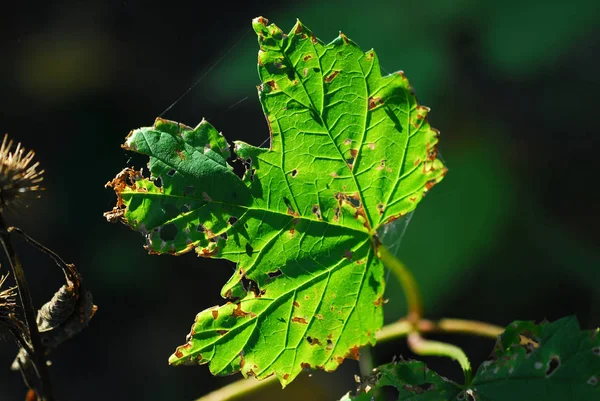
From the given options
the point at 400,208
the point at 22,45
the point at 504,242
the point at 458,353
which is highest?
the point at 22,45

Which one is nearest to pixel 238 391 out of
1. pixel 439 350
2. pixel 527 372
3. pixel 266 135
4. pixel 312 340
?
pixel 312 340

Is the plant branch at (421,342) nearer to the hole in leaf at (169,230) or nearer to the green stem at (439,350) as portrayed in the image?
the green stem at (439,350)

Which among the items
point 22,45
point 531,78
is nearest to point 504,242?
point 531,78

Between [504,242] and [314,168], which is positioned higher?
[314,168]

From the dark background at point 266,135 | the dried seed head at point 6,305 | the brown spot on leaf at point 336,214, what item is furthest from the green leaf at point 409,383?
the dark background at point 266,135

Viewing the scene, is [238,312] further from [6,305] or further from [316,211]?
[6,305]

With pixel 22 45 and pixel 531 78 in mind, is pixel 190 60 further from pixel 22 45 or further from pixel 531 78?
pixel 531 78

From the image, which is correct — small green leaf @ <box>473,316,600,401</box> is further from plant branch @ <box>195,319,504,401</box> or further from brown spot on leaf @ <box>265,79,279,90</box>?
brown spot on leaf @ <box>265,79,279,90</box>

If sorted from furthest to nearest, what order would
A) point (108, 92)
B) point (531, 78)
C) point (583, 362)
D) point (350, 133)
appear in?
point (108, 92)
point (531, 78)
point (350, 133)
point (583, 362)
